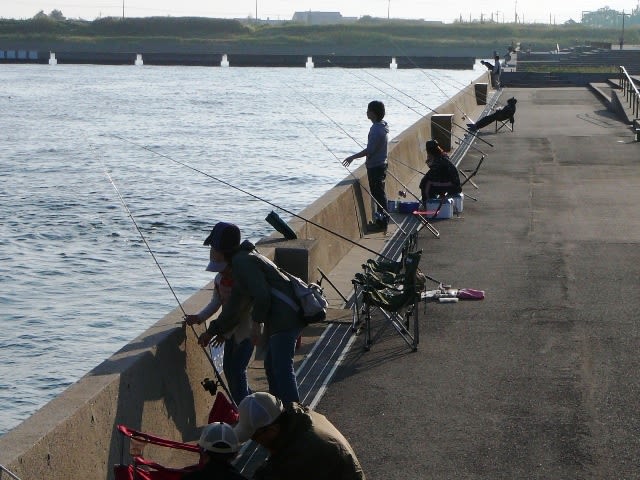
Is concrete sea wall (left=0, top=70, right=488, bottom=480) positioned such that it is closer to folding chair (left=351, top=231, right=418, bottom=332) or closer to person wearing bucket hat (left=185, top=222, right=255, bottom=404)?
person wearing bucket hat (left=185, top=222, right=255, bottom=404)

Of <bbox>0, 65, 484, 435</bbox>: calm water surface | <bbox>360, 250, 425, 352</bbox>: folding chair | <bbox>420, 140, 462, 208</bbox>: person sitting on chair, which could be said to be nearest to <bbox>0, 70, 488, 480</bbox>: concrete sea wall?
<bbox>360, 250, 425, 352</bbox>: folding chair

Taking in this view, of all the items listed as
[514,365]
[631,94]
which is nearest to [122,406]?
[514,365]

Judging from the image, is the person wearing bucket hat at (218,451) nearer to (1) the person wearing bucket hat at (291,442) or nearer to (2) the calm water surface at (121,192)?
(1) the person wearing bucket hat at (291,442)

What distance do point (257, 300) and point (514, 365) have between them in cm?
301

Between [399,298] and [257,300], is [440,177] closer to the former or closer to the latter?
A: [399,298]

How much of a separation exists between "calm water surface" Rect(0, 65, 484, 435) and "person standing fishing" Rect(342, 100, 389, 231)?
1772 mm

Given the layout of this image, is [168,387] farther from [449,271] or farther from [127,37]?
[127,37]

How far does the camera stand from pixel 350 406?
8.39 metres

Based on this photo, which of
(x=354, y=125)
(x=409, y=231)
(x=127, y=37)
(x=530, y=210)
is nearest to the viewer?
(x=409, y=231)

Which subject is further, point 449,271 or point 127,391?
point 449,271

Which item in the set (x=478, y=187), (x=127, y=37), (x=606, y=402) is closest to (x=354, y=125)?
(x=478, y=187)

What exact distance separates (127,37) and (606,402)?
144m

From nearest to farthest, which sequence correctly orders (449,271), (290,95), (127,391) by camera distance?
(127,391)
(449,271)
(290,95)

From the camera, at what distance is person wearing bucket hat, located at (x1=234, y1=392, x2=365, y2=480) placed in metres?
5.12
